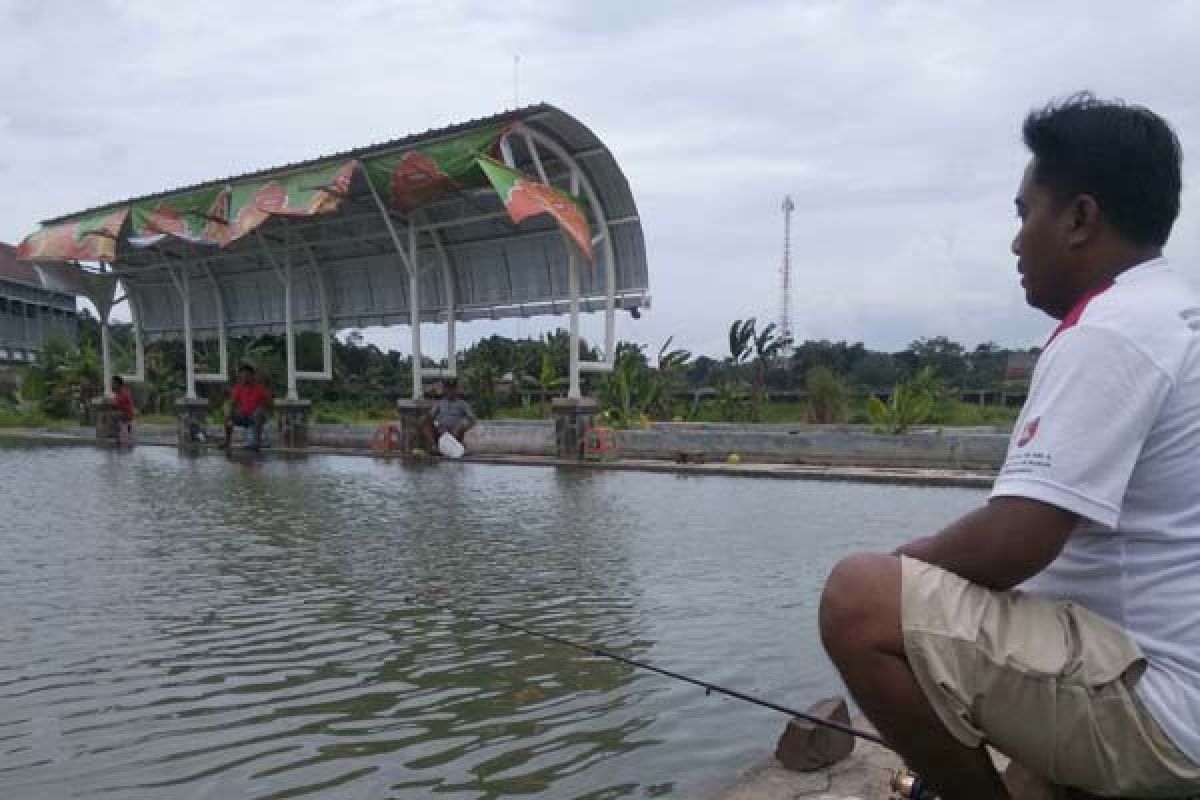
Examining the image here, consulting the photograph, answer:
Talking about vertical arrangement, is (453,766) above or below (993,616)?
below

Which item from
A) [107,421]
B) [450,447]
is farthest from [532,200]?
[107,421]

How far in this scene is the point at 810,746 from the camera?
2.67 m

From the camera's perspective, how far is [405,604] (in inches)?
192

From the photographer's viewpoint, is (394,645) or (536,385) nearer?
(394,645)

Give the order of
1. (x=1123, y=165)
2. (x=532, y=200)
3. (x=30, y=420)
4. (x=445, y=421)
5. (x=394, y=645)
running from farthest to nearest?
(x=30, y=420), (x=445, y=421), (x=532, y=200), (x=394, y=645), (x=1123, y=165)

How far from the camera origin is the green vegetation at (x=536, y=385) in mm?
22844

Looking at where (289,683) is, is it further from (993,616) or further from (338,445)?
(338,445)

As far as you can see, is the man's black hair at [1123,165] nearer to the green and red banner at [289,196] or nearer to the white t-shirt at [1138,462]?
the white t-shirt at [1138,462]

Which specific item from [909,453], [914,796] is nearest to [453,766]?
[914,796]

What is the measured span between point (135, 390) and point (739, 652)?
Answer: 3361 centimetres

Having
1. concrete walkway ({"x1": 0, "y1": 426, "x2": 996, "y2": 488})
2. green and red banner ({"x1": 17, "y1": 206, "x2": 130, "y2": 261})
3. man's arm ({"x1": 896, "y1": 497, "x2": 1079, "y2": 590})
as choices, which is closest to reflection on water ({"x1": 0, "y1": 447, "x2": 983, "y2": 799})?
man's arm ({"x1": 896, "y1": 497, "x2": 1079, "y2": 590})

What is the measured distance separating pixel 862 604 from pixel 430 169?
47.2ft

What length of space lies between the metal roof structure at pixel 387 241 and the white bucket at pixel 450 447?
162cm

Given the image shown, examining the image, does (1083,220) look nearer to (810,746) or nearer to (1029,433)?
(1029,433)
